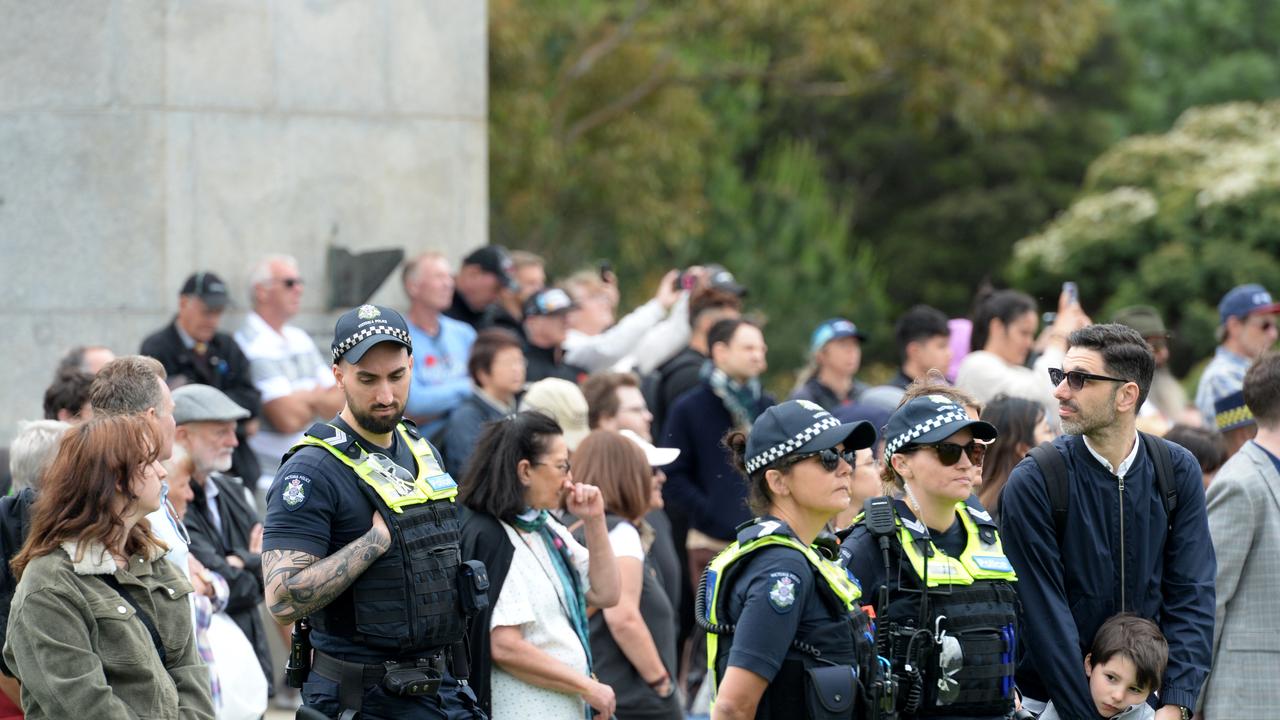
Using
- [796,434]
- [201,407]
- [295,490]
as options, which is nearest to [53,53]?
[201,407]

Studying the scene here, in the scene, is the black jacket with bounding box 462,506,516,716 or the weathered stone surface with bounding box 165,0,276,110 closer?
the black jacket with bounding box 462,506,516,716

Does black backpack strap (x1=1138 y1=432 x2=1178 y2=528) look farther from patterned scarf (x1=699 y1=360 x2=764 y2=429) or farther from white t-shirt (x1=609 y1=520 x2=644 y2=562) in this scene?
patterned scarf (x1=699 y1=360 x2=764 y2=429)

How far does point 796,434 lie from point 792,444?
0.03 meters

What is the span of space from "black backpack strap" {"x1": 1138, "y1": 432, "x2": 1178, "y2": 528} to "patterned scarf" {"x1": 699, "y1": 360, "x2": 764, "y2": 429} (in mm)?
3779

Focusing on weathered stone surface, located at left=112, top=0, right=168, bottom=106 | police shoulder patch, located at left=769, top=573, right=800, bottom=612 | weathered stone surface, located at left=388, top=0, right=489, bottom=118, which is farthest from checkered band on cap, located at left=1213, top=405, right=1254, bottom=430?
weathered stone surface, located at left=112, top=0, right=168, bottom=106

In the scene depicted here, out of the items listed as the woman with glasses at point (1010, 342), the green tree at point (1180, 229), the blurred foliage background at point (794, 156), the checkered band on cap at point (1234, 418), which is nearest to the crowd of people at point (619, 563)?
the checkered band on cap at point (1234, 418)

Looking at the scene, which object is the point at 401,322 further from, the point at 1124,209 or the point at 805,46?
the point at 1124,209

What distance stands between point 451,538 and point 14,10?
6100 mm


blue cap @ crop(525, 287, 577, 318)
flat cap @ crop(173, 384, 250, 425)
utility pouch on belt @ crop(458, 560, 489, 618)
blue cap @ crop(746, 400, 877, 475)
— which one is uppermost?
blue cap @ crop(525, 287, 577, 318)

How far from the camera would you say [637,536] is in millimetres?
6656

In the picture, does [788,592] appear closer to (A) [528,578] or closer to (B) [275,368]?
(A) [528,578]

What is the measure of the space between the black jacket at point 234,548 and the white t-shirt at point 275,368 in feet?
6.84

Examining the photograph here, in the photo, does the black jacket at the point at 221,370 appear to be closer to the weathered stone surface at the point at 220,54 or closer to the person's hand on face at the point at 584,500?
the weathered stone surface at the point at 220,54

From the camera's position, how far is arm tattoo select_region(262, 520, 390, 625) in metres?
4.60
